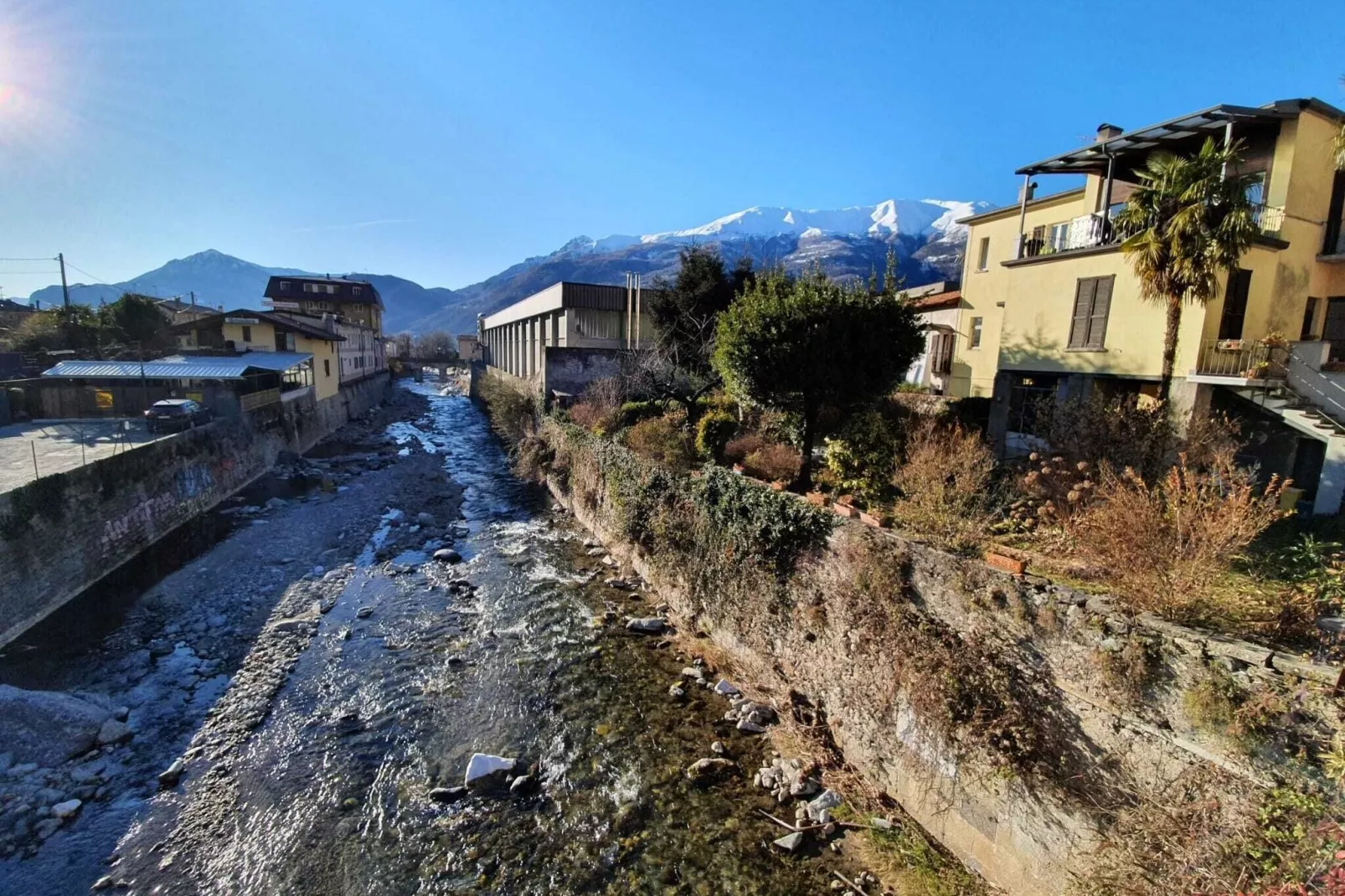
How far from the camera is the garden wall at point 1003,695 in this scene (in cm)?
551

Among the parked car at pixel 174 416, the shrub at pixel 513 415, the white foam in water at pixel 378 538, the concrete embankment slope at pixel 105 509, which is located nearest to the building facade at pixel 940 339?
the shrub at pixel 513 415

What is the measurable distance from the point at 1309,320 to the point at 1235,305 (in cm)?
299

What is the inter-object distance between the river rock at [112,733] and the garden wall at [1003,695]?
10.8m

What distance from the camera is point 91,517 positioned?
47.6 feet

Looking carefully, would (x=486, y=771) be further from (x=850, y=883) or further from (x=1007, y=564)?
(x=1007, y=564)

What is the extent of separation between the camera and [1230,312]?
12.4 m

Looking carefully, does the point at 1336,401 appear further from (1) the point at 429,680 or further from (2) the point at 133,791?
(2) the point at 133,791

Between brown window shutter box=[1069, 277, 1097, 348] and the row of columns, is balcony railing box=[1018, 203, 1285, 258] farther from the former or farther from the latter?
the row of columns

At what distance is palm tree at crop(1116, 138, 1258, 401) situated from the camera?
34.3 ft

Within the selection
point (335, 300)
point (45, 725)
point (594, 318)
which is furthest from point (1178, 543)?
point (335, 300)

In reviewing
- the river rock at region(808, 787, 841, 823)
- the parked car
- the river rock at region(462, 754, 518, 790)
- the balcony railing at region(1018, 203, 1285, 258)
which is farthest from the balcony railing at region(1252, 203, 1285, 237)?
the parked car

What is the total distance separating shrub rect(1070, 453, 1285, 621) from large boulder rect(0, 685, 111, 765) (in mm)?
14910

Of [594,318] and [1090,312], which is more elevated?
[594,318]

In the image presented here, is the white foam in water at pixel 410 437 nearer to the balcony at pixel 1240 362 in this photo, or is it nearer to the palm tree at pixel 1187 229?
the palm tree at pixel 1187 229
